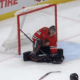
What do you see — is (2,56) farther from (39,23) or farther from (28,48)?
(39,23)

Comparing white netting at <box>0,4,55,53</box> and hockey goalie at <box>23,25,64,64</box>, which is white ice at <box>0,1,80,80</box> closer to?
hockey goalie at <box>23,25,64,64</box>

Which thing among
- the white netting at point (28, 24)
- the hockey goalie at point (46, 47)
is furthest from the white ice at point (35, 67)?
the white netting at point (28, 24)

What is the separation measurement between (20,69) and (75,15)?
2.81m

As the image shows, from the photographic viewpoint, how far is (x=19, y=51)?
445 centimetres

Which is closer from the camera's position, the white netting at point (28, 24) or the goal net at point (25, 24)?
the goal net at point (25, 24)

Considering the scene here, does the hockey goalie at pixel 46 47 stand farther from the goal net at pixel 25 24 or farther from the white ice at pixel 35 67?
the goal net at pixel 25 24

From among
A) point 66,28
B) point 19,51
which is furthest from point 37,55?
point 66,28

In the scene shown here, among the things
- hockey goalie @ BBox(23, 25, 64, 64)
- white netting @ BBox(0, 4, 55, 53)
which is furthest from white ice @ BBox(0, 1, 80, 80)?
white netting @ BBox(0, 4, 55, 53)

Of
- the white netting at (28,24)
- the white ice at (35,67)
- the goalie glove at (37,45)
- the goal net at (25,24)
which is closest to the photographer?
the white ice at (35,67)

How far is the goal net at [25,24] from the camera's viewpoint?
4409 millimetres

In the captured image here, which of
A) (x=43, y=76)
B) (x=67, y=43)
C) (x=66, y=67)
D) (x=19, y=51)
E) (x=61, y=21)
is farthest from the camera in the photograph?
(x=61, y=21)

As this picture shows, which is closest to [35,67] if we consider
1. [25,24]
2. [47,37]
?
[47,37]

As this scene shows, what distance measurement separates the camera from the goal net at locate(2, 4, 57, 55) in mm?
4409

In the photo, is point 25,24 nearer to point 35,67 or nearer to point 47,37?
point 47,37
